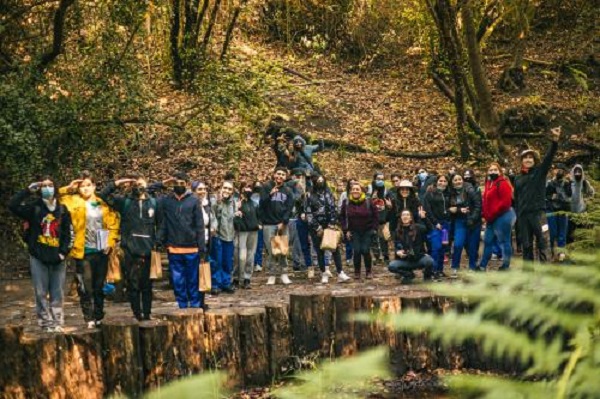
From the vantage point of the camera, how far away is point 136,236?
33.3 ft

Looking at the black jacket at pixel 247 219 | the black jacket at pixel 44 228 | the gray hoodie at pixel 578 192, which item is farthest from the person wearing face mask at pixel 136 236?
the gray hoodie at pixel 578 192

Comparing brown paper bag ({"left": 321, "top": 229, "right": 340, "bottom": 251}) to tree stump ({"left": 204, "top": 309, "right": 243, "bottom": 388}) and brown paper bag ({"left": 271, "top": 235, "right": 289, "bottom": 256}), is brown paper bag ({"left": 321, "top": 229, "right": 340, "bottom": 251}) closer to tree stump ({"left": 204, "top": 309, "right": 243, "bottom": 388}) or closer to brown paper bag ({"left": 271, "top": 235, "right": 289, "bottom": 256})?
brown paper bag ({"left": 271, "top": 235, "right": 289, "bottom": 256})

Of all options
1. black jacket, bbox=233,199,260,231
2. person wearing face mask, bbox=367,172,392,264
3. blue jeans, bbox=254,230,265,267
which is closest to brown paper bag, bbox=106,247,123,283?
black jacket, bbox=233,199,260,231

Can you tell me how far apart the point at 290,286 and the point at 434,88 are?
1673 cm

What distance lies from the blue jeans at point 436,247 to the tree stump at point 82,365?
6431mm

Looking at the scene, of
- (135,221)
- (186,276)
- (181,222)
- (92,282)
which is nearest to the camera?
(92,282)

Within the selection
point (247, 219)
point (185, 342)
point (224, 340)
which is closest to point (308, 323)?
point (224, 340)

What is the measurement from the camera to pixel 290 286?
13.7m

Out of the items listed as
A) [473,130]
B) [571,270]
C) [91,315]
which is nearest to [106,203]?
[91,315]

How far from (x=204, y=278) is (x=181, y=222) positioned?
3.05 ft

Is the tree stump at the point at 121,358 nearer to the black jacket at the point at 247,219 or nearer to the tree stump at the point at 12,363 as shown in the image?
the tree stump at the point at 12,363

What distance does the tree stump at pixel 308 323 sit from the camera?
1003cm

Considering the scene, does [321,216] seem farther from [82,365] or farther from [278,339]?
[82,365]

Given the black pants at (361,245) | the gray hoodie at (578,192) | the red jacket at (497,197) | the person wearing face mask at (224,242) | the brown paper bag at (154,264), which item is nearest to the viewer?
the brown paper bag at (154,264)
